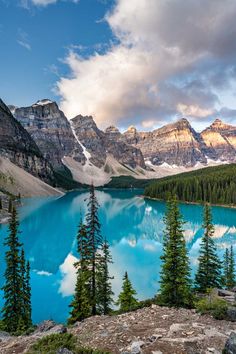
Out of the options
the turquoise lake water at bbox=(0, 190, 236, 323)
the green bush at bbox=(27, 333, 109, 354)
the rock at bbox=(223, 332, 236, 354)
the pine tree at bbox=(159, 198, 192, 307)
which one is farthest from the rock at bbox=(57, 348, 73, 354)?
the turquoise lake water at bbox=(0, 190, 236, 323)

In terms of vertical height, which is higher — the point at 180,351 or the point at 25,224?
the point at 180,351

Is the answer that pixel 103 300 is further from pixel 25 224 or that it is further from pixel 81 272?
pixel 25 224

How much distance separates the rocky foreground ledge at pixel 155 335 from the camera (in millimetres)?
11672

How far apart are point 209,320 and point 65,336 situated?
7513mm

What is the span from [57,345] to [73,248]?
5166 centimetres

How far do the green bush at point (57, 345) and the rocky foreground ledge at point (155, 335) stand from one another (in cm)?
78

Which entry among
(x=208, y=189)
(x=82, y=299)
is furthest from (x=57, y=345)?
(x=208, y=189)

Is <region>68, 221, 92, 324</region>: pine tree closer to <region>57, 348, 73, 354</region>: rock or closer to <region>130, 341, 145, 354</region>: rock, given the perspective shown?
<region>130, 341, 145, 354</region>: rock

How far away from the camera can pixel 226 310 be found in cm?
1586

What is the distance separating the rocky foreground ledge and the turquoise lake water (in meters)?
16.5

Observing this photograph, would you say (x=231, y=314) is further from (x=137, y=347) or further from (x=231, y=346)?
(x=137, y=347)

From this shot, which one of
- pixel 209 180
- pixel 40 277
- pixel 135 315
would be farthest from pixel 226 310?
pixel 209 180

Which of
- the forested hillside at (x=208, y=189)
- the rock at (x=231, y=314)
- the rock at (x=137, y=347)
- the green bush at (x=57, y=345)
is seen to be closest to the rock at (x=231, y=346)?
the rock at (x=137, y=347)

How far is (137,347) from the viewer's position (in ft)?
37.7
